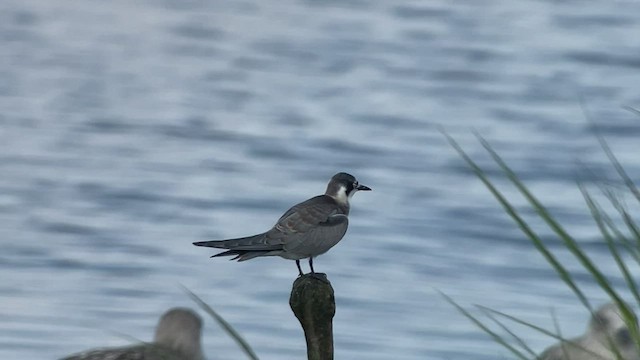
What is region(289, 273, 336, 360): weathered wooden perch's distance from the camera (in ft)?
13.2

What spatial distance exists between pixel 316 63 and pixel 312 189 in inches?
185

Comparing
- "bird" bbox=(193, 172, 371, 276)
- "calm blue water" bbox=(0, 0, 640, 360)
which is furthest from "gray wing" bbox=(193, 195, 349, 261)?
"calm blue water" bbox=(0, 0, 640, 360)

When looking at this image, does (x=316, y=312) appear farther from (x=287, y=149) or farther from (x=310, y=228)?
(x=287, y=149)

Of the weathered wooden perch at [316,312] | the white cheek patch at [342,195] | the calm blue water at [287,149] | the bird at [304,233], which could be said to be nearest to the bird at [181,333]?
the calm blue water at [287,149]

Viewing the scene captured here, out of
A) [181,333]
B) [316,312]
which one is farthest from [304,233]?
[181,333]

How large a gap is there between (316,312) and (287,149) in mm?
10426

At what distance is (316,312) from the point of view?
4.04 metres

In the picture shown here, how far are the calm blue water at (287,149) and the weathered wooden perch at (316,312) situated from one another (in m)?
4.56

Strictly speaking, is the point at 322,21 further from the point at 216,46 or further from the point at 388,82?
the point at 388,82

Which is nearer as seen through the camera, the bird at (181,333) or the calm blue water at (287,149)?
the bird at (181,333)

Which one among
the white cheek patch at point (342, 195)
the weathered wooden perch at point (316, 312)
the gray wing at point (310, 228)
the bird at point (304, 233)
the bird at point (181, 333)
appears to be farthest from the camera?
the bird at point (181, 333)

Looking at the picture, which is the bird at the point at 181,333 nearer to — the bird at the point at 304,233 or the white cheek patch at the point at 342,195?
the white cheek patch at the point at 342,195

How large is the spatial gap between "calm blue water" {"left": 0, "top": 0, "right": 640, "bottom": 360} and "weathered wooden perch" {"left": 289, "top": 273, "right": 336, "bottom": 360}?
180 inches

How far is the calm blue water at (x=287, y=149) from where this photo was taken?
10.5 metres
